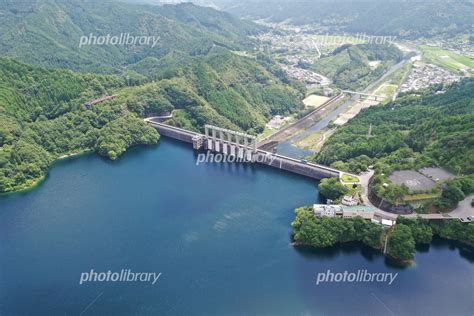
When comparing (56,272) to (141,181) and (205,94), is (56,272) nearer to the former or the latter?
(141,181)

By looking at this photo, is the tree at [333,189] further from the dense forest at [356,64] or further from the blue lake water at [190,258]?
the dense forest at [356,64]

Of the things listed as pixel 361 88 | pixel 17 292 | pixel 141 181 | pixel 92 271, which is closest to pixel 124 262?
pixel 92 271

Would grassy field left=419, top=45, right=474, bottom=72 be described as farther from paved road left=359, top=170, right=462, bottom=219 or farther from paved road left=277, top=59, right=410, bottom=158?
paved road left=359, top=170, right=462, bottom=219

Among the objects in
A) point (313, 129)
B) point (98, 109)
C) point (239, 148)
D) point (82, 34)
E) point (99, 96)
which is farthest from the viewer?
point (82, 34)

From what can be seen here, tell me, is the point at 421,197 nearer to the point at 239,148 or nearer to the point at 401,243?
the point at 401,243

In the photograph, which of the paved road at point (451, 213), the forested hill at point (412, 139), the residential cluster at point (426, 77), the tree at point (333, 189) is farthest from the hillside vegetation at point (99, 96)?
the paved road at point (451, 213)

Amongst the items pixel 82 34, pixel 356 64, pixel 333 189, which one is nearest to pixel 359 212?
pixel 333 189
